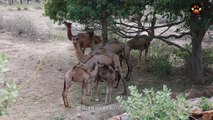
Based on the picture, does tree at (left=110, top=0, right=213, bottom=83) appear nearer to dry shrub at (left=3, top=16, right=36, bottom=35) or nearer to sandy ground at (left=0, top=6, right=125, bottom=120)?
sandy ground at (left=0, top=6, right=125, bottom=120)

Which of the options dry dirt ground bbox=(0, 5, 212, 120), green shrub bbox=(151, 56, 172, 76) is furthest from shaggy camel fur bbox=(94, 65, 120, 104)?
green shrub bbox=(151, 56, 172, 76)

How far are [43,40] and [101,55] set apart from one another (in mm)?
7750

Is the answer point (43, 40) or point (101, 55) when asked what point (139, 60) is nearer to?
point (101, 55)

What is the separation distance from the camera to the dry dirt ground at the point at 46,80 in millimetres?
8633

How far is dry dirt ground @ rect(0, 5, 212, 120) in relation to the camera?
8.63m

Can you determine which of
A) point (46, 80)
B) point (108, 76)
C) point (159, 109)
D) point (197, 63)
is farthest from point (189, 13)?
point (159, 109)

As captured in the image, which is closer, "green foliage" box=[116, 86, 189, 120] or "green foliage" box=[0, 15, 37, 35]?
"green foliage" box=[116, 86, 189, 120]

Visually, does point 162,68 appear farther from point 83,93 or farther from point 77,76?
point 77,76

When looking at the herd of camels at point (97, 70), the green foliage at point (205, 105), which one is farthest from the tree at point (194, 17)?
the green foliage at point (205, 105)

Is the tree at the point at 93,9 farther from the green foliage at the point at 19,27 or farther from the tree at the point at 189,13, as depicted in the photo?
the green foliage at the point at 19,27

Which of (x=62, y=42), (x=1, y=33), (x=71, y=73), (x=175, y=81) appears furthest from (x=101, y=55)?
(x=1, y=33)

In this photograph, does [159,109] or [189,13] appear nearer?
[159,109]

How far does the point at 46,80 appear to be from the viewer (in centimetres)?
1142

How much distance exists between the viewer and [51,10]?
12.6m
